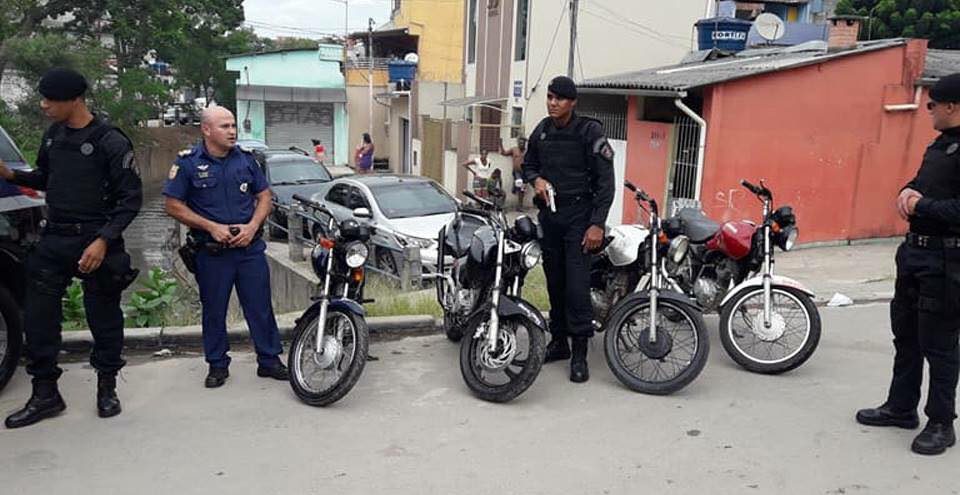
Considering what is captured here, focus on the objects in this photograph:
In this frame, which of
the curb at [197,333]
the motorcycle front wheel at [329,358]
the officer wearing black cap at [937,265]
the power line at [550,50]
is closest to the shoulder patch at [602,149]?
the officer wearing black cap at [937,265]

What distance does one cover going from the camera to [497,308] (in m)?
4.65

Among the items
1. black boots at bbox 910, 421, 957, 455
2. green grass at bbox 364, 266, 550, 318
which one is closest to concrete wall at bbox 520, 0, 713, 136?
green grass at bbox 364, 266, 550, 318

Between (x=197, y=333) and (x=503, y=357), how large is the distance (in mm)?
2482

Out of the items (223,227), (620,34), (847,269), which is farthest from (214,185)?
(620,34)

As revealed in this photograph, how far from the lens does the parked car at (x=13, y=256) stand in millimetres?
4680

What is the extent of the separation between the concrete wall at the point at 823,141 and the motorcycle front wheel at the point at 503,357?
744 centimetres

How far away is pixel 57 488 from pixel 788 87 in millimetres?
10533

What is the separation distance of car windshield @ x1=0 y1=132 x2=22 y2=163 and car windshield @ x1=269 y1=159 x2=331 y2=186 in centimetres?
1112

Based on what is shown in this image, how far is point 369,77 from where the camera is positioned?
34.1 metres

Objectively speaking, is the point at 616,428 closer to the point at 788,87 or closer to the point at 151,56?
the point at 788,87

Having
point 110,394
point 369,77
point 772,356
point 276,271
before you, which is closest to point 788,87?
point 772,356

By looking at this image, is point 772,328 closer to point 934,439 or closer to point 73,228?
point 934,439

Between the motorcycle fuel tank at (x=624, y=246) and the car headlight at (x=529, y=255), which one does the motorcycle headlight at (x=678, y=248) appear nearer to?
the motorcycle fuel tank at (x=624, y=246)

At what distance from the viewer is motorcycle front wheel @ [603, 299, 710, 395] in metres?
4.79
